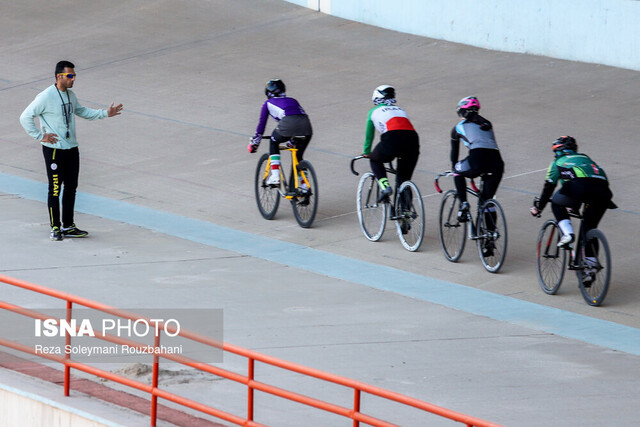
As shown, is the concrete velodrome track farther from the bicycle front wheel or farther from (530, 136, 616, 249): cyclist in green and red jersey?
(530, 136, 616, 249): cyclist in green and red jersey

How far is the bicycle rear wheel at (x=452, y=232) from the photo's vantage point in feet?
36.3

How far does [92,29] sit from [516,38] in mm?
9023

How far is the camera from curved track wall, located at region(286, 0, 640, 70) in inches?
730

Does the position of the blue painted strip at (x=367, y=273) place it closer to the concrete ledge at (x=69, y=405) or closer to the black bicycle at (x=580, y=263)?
the black bicycle at (x=580, y=263)

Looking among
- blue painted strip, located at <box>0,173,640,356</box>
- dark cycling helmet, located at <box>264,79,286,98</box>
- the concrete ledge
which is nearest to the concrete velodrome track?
blue painted strip, located at <box>0,173,640,356</box>

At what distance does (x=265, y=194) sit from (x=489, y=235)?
314 cm

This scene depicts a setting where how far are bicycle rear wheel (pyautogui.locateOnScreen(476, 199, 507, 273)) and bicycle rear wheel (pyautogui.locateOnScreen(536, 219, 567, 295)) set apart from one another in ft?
1.65

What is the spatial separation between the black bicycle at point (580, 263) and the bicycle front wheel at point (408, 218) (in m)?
1.54

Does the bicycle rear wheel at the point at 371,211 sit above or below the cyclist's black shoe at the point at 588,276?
above

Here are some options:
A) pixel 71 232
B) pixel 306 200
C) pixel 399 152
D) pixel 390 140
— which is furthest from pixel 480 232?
pixel 71 232

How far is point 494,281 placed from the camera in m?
10.5

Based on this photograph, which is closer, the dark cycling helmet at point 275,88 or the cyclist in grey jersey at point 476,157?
the cyclist in grey jersey at point 476,157

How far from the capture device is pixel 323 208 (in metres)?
13.0

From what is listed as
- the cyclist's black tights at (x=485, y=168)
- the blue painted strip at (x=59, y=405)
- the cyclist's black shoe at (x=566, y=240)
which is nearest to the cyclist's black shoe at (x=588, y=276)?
the cyclist's black shoe at (x=566, y=240)
